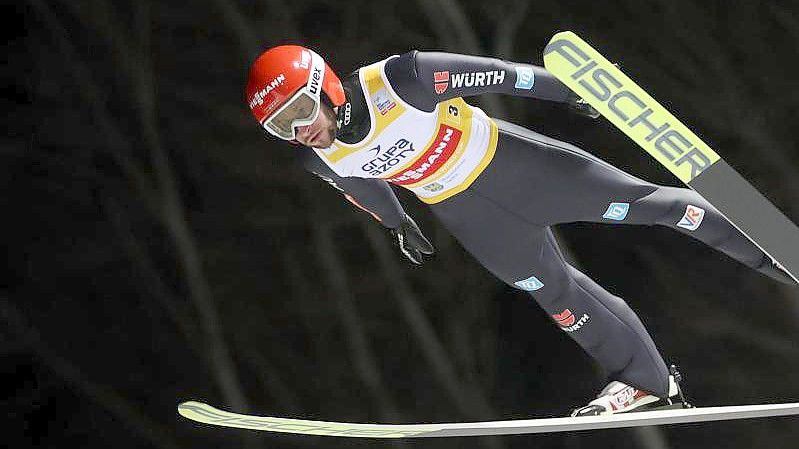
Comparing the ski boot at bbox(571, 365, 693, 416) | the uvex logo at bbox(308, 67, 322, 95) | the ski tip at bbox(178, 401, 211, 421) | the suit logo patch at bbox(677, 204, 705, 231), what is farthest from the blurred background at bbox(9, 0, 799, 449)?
the uvex logo at bbox(308, 67, 322, 95)

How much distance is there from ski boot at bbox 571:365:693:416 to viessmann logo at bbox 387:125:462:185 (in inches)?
33.1

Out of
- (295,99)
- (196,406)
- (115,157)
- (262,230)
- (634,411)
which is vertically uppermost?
(115,157)

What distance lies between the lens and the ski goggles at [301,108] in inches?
114

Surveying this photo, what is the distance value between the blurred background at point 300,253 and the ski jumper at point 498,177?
169 centimetres

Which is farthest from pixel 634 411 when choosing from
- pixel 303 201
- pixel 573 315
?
pixel 303 201

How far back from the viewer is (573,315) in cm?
330

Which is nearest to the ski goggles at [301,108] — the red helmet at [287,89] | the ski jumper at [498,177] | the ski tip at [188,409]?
the red helmet at [287,89]

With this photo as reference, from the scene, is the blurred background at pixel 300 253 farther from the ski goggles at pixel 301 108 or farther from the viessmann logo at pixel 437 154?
the ski goggles at pixel 301 108

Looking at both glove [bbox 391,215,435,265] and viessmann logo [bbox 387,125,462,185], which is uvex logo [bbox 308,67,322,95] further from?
glove [bbox 391,215,435,265]

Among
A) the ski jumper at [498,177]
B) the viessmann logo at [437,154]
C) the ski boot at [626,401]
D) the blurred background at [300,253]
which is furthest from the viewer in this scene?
the blurred background at [300,253]

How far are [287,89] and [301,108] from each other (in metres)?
0.07

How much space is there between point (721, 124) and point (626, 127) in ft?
8.93

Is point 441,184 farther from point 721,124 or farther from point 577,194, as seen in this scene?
point 721,124

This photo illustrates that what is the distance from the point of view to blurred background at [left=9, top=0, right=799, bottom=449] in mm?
4871
